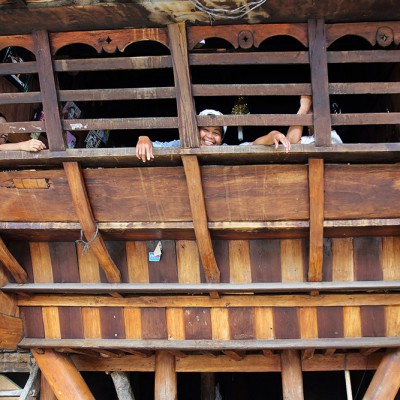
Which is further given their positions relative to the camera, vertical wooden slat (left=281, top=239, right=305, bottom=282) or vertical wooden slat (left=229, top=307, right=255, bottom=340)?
vertical wooden slat (left=229, top=307, right=255, bottom=340)

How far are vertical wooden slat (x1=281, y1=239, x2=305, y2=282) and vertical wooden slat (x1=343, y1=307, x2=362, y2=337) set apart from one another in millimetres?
466

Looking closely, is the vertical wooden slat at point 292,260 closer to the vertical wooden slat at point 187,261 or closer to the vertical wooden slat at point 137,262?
the vertical wooden slat at point 187,261

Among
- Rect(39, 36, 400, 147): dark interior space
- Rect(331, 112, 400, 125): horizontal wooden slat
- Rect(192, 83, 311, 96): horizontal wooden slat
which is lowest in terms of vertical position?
Rect(331, 112, 400, 125): horizontal wooden slat

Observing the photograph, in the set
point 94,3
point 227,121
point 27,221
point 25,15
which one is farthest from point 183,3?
point 27,221

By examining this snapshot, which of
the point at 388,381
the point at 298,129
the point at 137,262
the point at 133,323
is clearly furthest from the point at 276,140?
the point at 388,381

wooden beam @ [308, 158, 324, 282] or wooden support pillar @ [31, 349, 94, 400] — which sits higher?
wooden beam @ [308, 158, 324, 282]

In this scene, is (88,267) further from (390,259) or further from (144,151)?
(390,259)

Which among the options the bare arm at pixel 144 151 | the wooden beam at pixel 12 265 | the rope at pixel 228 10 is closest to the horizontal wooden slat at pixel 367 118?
the rope at pixel 228 10

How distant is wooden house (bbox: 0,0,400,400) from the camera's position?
9.23ft

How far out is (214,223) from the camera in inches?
126

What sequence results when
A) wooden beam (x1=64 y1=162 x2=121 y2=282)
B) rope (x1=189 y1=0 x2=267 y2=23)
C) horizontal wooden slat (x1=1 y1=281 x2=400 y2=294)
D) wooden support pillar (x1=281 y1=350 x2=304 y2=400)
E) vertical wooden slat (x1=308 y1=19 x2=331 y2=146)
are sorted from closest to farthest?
rope (x1=189 y1=0 x2=267 y2=23) < vertical wooden slat (x1=308 y1=19 x2=331 y2=146) < wooden beam (x1=64 y1=162 x2=121 y2=282) < horizontal wooden slat (x1=1 y1=281 x2=400 y2=294) < wooden support pillar (x1=281 y1=350 x2=304 y2=400)

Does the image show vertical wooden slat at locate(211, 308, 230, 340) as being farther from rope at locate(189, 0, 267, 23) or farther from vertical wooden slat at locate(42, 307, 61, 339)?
rope at locate(189, 0, 267, 23)

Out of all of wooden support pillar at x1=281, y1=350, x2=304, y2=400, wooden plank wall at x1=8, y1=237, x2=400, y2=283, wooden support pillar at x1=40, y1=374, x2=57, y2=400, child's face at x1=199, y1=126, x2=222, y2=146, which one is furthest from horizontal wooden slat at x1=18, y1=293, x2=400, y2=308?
child's face at x1=199, y1=126, x2=222, y2=146

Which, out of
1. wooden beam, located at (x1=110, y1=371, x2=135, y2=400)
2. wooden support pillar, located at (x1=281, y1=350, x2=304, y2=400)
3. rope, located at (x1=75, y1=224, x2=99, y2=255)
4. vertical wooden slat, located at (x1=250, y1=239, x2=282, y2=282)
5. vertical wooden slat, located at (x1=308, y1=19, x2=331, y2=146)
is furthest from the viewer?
wooden beam, located at (x1=110, y1=371, x2=135, y2=400)
